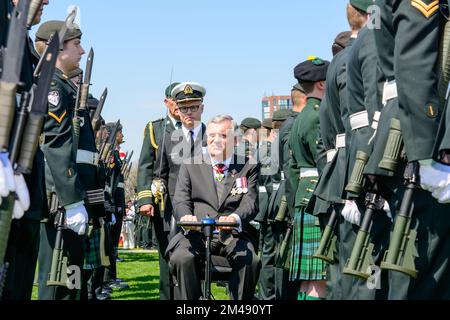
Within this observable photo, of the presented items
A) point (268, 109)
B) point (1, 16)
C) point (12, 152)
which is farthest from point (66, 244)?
point (268, 109)

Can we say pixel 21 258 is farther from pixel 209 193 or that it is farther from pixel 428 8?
pixel 209 193

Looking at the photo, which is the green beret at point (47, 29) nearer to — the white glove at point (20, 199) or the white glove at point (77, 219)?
the white glove at point (77, 219)

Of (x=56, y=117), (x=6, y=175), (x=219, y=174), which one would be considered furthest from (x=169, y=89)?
(x=6, y=175)

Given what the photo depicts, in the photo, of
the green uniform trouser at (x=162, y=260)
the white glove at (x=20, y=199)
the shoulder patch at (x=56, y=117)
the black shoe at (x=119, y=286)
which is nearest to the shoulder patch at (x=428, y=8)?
the white glove at (x=20, y=199)

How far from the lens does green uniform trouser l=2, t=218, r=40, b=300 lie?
189 inches

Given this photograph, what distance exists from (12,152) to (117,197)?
47.4 feet

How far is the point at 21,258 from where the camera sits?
4.99 metres

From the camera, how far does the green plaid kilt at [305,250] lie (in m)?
8.18

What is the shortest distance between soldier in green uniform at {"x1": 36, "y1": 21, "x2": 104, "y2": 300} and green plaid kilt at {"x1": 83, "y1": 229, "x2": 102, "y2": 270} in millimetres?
820

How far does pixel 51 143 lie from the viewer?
7152 millimetres

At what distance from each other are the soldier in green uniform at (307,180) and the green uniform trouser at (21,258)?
11.1 feet

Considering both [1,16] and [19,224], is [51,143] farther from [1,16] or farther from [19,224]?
[1,16]

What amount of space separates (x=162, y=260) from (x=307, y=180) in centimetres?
192

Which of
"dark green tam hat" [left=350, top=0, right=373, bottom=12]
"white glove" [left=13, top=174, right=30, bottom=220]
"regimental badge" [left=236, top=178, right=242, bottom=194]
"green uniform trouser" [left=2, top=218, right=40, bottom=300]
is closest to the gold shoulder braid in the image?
"regimental badge" [left=236, top=178, right=242, bottom=194]
